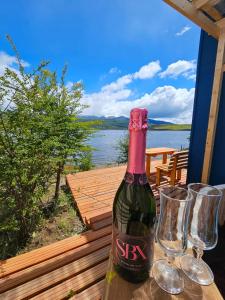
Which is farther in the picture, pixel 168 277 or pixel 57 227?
pixel 57 227

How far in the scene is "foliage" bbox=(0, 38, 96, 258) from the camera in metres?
1.89

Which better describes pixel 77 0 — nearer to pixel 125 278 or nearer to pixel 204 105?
pixel 204 105

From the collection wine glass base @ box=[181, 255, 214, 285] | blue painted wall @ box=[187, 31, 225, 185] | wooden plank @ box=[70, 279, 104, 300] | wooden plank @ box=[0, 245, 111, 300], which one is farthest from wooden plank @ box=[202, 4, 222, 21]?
wooden plank @ box=[70, 279, 104, 300]

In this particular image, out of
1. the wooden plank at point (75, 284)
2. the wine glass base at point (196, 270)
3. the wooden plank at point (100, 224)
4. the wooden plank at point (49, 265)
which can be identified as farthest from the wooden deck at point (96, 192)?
the wine glass base at point (196, 270)

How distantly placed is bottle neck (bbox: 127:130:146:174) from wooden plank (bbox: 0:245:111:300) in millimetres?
1291

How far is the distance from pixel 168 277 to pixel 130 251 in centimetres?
17

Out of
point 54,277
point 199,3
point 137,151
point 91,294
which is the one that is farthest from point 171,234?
point 199,3

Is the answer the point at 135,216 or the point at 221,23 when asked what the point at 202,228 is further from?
the point at 221,23

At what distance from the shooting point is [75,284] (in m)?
1.24

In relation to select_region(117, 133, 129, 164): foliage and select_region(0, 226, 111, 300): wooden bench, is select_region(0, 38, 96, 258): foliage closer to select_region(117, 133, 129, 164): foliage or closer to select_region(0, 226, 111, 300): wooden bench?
select_region(0, 226, 111, 300): wooden bench

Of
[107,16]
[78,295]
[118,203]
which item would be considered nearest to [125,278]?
[118,203]

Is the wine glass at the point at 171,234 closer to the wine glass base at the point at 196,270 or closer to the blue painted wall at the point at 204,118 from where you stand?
the wine glass base at the point at 196,270

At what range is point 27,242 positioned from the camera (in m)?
2.12

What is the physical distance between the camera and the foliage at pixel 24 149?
189cm
